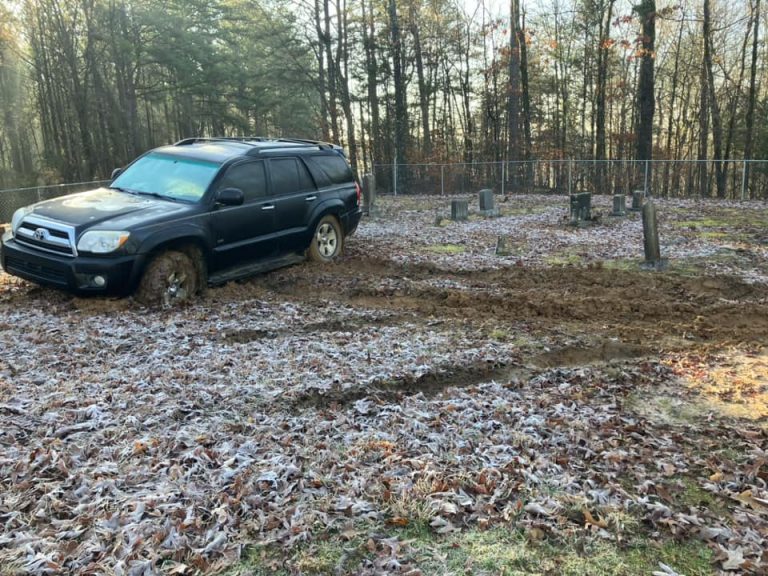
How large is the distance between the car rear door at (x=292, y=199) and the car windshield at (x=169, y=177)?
3.49 ft

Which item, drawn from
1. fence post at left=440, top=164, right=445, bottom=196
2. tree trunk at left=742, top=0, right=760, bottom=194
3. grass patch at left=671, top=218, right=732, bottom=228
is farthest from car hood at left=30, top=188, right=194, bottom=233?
tree trunk at left=742, top=0, right=760, bottom=194

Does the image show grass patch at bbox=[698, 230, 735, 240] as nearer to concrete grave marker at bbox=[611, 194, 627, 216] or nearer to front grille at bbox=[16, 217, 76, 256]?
concrete grave marker at bbox=[611, 194, 627, 216]

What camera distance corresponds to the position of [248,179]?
28.0 ft

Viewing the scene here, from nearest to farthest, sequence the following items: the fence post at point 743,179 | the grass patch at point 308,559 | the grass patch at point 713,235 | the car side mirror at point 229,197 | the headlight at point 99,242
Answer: the grass patch at point 308,559 < the headlight at point 99,242 < the car side mirror at point 229,197 < the grass patch at point 713,235 < the fence post at point 743,179

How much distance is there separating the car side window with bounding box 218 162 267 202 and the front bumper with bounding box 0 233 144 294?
179cm

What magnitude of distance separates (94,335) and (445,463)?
4.15m

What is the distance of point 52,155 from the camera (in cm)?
3134

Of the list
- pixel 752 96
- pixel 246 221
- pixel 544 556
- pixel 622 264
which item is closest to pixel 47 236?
pixel 246 221

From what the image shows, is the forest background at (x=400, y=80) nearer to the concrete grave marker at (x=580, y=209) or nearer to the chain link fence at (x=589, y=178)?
the chain link fence at (x=589, y=178)

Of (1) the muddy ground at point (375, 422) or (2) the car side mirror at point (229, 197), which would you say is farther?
(2) the car side mirror at point (229, 197)

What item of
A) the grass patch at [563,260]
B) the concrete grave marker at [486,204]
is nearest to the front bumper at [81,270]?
the grass patch at [563,260]

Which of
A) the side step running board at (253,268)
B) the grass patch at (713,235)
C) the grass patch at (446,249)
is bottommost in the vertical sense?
the grass patch at (713,235)

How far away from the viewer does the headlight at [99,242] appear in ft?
22.2

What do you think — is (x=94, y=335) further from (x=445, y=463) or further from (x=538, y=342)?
(x=538, y=342)
